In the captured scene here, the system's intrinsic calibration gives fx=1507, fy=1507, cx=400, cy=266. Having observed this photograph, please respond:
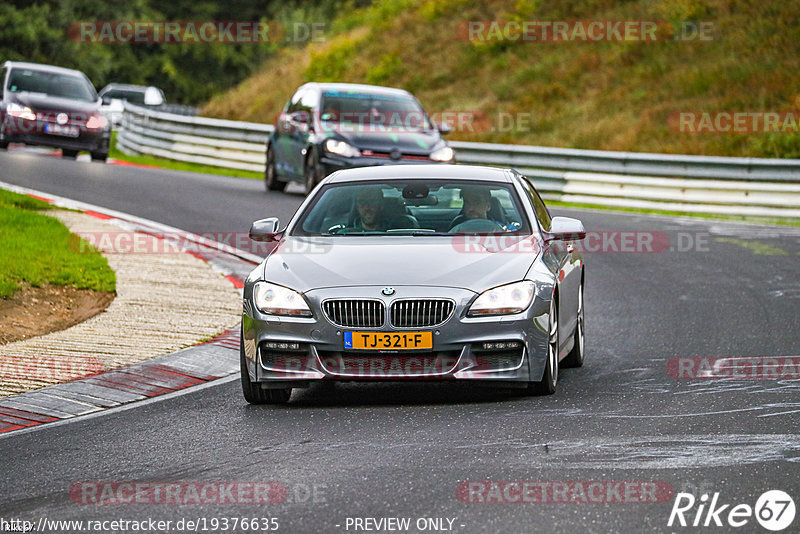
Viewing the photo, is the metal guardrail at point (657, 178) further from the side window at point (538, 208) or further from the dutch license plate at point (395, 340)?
the dutch license plate at point (395, 340)

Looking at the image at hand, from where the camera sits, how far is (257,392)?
909cm

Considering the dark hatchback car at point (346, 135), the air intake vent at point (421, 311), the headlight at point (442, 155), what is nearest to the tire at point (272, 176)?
the dark hatchback car at point (346, 135)

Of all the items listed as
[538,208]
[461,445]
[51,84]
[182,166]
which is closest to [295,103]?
[51,84]

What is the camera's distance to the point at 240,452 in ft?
24.8

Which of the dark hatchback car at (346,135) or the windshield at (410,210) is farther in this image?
the dark hatchback car at (346,135)

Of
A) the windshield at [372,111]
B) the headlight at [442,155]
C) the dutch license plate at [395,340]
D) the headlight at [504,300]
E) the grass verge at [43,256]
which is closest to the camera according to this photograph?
the dutch license plate at [395,340]

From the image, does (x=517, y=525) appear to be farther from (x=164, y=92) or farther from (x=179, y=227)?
(x=164, y=92)

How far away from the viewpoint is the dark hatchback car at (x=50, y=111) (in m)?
27.8

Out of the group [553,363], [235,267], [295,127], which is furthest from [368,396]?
[295,127]

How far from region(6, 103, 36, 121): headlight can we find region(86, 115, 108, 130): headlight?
114cm

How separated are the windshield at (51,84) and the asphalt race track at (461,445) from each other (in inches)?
740

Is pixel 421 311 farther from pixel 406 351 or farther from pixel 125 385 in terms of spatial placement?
pixel 125 385

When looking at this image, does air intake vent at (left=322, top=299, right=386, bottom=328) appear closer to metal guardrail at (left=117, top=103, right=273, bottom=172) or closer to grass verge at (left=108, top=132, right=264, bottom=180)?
metal guardrail at (left=117, top=103, right=273, bottom=172)

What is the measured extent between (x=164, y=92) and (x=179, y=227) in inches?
2030
